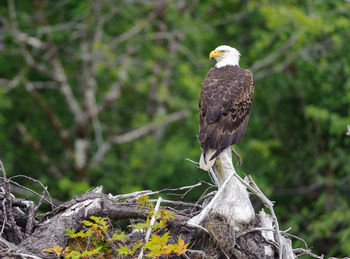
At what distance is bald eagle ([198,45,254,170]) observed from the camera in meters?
5.50

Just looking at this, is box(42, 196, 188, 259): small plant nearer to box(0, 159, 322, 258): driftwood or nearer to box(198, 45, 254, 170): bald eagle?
box(0, 159, 322, 258): driftwood

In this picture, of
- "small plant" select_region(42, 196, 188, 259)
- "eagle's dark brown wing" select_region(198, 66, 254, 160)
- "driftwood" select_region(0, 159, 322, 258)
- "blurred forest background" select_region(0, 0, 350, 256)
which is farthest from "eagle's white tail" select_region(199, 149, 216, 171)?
"blurred forest background" select_region(0, 0, 350, 256)

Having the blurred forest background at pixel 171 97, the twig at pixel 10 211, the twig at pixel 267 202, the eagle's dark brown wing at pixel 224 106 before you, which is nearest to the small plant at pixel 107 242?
the twig at pixel 10 211

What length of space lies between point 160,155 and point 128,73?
1.96 meters

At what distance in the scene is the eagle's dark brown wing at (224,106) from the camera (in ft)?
18.3

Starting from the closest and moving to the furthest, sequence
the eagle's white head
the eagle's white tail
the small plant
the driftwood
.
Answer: the small plant < the driftwood < the eagle's white tail < the eagle's white head

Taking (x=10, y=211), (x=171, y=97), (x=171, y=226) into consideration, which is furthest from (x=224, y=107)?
(x=171, y=97)

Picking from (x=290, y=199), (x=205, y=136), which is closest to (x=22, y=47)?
(x=290, y=199)

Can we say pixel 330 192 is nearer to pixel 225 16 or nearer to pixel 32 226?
pixel 225 16

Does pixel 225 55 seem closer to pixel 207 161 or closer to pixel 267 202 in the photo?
pixel 207 161

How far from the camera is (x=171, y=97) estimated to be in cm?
1451

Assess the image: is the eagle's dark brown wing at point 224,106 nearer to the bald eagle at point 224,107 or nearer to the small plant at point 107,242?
the bald eagle at point 224,107

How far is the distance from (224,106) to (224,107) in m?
0.01

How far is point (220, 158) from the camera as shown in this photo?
5.14m
